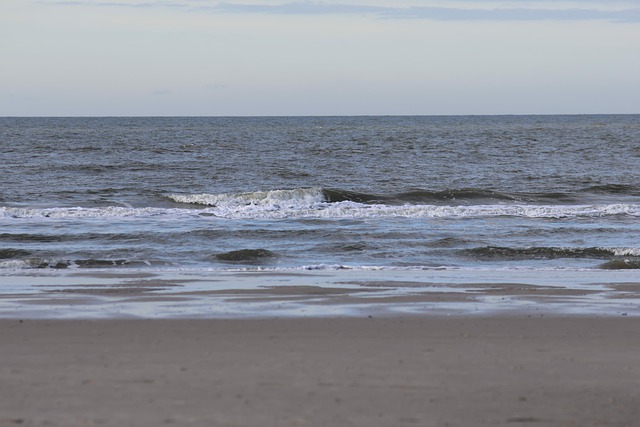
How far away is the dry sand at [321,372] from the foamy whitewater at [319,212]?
5.58 meters

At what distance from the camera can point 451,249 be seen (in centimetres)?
1576

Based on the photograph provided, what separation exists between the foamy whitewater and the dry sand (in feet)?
18.3

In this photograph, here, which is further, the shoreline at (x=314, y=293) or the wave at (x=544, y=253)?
the wave at (x=544, y=253)

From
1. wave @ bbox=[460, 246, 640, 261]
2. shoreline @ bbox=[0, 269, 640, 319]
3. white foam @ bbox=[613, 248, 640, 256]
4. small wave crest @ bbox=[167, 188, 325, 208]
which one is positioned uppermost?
shoreline @ bbox=[0, 269, 640, 319]

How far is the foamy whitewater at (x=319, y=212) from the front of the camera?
14773mm

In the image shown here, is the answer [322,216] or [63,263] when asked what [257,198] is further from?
[63,263]

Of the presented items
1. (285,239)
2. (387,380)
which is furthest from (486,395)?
(285,239)

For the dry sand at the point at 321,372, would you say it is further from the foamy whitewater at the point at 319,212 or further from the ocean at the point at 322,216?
the foamy whitewater at the point at 319,212

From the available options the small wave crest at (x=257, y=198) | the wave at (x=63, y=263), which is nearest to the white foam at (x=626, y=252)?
the wave at (x=63, y=263)

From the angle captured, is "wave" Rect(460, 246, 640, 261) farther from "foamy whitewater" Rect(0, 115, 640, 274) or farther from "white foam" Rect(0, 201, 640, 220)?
"white foam" Rect(0, 201, 640, 220)

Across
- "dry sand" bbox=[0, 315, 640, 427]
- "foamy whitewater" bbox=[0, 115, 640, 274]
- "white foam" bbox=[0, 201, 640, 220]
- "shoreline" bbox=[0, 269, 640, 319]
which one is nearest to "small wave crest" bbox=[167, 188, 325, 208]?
"foamy whitewater" bbox=[0, 115, 640, 274]

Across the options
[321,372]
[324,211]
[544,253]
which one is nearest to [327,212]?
[324,211]

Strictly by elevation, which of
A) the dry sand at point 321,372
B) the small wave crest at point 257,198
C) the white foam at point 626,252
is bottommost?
the small wave crest at point 257,198

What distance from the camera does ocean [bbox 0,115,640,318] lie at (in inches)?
560
